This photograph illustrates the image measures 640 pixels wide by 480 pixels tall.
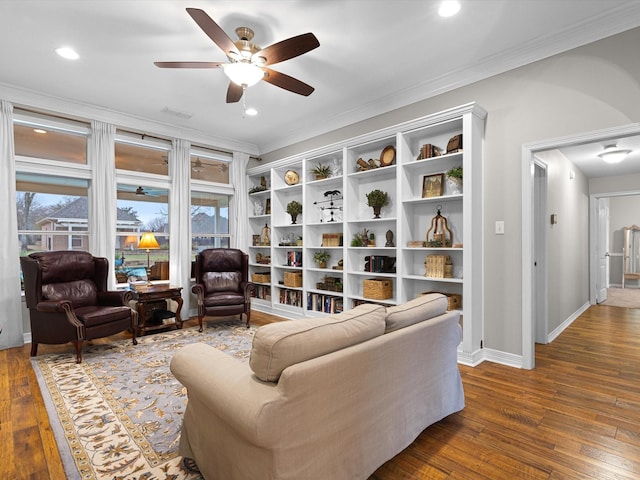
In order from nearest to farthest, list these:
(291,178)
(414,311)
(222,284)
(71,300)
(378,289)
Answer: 1. (414,311)
2. (71,300)
3. (378,289)
4. (222,284)
5. (291,178)

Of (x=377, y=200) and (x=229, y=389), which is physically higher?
(x=377, y=200)

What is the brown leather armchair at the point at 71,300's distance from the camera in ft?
11.2

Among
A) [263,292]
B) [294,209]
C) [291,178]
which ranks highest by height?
[291,178]

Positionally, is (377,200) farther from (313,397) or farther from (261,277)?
Answer: (313,397)

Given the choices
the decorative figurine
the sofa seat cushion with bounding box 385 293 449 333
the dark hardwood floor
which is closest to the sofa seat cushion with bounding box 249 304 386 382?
the sofa seat cushion with bounding box 385 293 449 333

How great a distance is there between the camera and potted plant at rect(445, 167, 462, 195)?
345 cm

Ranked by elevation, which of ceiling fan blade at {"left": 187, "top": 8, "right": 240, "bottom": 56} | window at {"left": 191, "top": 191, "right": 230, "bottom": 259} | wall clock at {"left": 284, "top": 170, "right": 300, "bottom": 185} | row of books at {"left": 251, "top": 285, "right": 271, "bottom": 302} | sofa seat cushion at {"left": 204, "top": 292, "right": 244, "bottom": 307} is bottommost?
row of books at {"left": 251, "top": 285, "right": 271, "bottom": 302}

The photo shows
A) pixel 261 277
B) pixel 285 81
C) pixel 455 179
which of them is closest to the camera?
pixel 285 81

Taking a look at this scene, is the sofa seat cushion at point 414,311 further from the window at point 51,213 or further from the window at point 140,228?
the window at point 51,213

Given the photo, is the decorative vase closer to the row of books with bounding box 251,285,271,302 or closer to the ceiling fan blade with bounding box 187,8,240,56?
the ceiling fan blade with bounding box 187,8,240,56

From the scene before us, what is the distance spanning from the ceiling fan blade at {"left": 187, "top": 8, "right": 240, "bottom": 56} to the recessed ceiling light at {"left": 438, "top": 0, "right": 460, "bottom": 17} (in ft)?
5.30

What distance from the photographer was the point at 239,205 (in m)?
6.02

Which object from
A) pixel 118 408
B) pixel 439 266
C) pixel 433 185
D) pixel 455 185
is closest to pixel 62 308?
pixel 118 408

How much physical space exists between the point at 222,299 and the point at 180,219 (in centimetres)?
158
